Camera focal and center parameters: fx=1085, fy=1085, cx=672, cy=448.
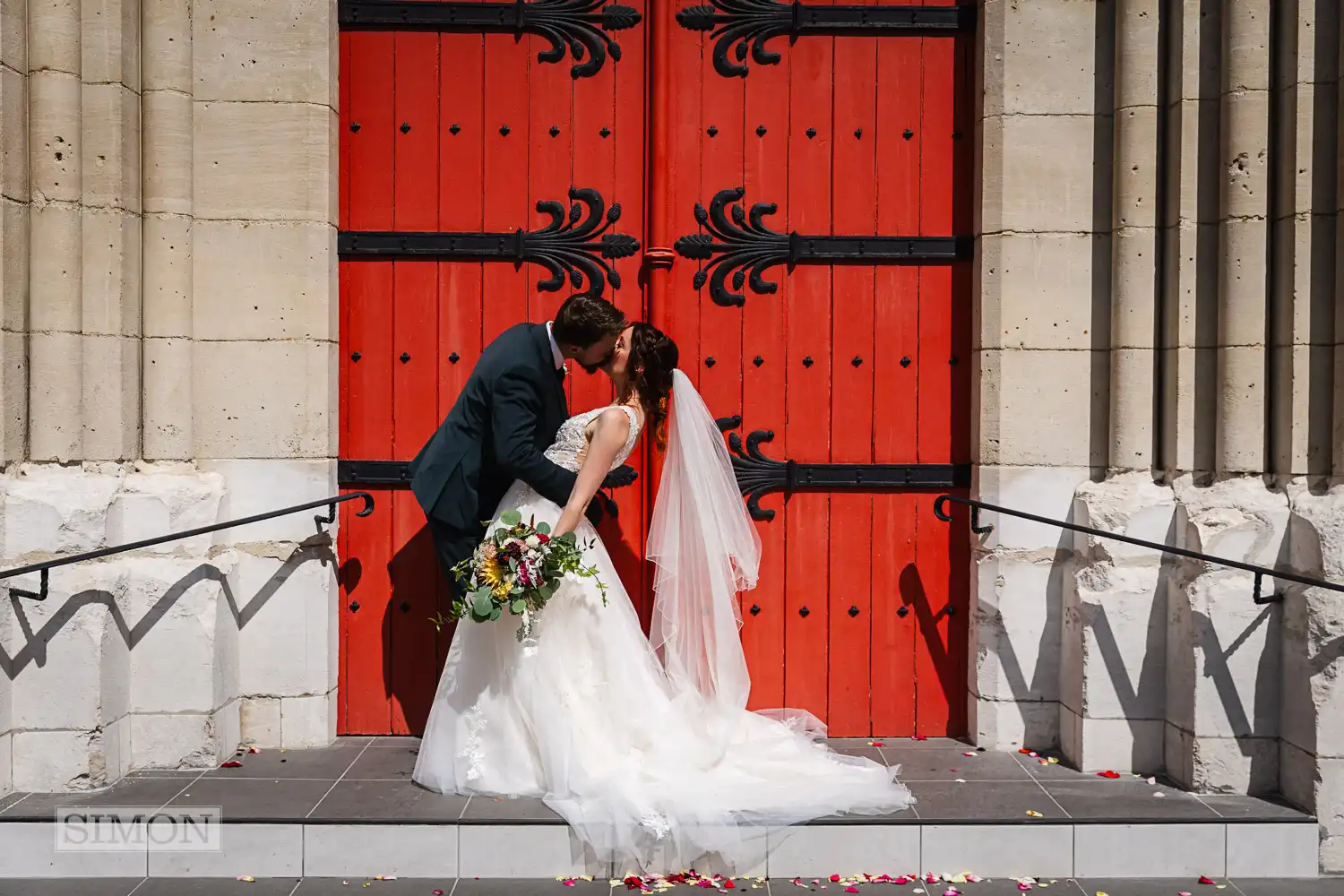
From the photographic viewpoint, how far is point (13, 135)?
→ 11.6 ft

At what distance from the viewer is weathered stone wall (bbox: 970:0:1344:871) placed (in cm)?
350

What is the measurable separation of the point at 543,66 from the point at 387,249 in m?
0.91

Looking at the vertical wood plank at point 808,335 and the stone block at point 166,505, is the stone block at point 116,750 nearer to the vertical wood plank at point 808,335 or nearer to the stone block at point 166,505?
the stone block at point 166,505

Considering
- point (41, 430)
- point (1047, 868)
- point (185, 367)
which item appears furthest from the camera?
point (185, 367)

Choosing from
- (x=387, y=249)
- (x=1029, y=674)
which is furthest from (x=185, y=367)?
(x=1029, y=674)

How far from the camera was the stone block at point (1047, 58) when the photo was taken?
3934mm

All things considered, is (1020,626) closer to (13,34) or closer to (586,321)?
(586,321)

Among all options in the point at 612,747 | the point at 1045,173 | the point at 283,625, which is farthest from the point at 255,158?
the point at 1045,173

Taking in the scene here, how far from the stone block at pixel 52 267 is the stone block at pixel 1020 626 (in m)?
3.32

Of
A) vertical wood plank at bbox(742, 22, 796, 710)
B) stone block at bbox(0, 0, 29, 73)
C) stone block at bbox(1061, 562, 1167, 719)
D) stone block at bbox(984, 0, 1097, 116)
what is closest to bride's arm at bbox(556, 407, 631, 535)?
vertical wood plank at bbox(742, 22, 796, 710)

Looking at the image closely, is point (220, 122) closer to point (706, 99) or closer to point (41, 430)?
point (41, 430)

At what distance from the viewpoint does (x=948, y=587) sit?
13.7 feet

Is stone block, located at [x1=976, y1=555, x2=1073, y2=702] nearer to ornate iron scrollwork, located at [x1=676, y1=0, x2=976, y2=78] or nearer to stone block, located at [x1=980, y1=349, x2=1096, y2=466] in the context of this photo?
stone block, located at [x1=980, y1=349, x2=1096, y2=466]
